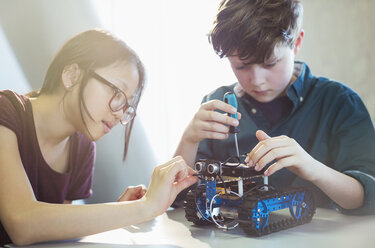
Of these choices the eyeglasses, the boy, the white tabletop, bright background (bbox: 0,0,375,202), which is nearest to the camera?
the white tabletop

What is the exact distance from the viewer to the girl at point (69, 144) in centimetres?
71

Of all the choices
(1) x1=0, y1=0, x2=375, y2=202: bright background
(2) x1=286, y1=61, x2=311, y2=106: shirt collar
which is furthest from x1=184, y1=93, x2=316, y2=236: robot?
(1) x1=0, y1=0, x2=375, y2=202: bright background

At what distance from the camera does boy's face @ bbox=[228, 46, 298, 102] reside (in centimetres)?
95

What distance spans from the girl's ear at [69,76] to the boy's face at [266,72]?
1.37 feet

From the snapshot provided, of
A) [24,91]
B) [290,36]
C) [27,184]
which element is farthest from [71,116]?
[290,36]

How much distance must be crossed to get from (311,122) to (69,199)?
81 cm

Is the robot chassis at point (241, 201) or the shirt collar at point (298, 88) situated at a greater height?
the shirt collar at point (298, 88)

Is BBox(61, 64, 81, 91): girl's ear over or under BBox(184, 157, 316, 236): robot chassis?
over

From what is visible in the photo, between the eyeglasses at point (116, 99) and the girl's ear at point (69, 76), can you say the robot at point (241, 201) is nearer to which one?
the eyeglasses at point (116, 99)

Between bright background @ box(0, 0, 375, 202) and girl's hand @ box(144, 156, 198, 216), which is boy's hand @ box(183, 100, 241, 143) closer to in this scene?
girl's hand @ box(144, 156, 198, 216)

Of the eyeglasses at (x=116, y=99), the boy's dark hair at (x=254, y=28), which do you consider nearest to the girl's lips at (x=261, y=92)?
the boy's dark hair at (x=254, y=28)

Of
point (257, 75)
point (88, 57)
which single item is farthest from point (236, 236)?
point (88, 57)

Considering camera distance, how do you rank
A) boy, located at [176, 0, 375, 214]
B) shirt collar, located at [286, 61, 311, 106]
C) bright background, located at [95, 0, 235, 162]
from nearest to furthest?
1. boy, located at [176, 0, 375, 214]
2. shirt collar, located at [286, 61, 311, 106]
3. bright background, located at [95, 0, 235, 162]

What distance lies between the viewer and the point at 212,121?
90 centimetres
